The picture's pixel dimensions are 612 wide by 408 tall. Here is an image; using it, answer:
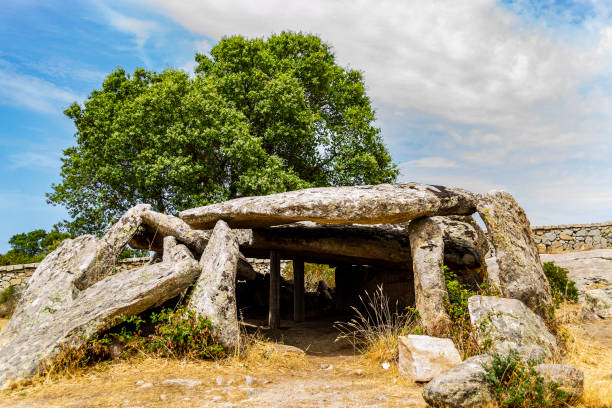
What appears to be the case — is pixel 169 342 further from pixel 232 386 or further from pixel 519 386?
pixel 519 386

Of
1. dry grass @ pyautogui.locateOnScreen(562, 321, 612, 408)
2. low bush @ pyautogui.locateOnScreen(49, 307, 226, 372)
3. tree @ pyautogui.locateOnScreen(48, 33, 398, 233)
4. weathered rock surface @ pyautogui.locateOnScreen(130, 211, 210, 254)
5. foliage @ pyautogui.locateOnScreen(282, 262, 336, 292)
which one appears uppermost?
tree @ pyautogui.locateOnScreen(48, 33, 398, 233)

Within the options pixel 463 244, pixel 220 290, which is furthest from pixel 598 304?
pixel 220 290

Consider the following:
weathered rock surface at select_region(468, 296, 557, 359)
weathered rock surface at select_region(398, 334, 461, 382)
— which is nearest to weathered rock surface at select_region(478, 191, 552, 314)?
weathered rock surface at select_region(468, 296, 557, 359)

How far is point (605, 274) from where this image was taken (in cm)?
1499

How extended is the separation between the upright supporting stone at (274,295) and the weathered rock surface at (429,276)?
4704 mm

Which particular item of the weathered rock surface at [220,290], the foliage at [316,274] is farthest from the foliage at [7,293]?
the weathered rock surface at [220,290]

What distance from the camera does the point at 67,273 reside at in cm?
949

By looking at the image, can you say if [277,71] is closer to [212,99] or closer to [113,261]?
[212,99]

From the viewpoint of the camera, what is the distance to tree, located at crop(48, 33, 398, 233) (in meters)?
17.7

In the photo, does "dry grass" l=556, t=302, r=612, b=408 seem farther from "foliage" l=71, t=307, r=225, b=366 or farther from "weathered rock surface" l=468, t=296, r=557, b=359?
"foliage" l=71, t=307, r=225, b=366

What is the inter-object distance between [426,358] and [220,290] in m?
3.48

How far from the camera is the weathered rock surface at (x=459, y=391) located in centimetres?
520

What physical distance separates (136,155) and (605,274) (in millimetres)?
16580

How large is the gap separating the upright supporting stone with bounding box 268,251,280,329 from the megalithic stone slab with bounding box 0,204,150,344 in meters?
3.43
